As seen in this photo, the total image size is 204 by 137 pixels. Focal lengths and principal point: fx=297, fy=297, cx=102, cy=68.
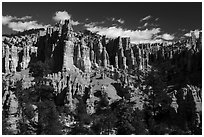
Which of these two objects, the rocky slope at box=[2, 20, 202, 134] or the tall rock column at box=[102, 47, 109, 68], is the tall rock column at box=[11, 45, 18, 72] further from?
the tall rock column at box=[102, 47, 109, 68]

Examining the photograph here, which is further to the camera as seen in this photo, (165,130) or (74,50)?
(74,50)

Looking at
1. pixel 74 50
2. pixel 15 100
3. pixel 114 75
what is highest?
pixel 74 50

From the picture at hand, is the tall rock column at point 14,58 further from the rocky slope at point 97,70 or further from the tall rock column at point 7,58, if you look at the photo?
the tall rock column at point 7,58

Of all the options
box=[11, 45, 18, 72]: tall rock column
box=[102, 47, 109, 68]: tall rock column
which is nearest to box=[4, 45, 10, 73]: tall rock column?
box=[11, 45, 18, 72]: tall rock column

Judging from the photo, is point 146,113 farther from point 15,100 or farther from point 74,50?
point 74,50

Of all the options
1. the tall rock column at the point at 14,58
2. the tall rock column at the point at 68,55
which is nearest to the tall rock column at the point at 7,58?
the tall rock column at the point at 14,58

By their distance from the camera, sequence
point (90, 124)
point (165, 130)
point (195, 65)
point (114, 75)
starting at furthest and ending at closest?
point (195, 65) < point (114, 75) < point (90, 124) < point (165, 130)

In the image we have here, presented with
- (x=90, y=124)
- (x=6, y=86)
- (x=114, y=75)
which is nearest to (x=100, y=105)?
(x=90, y=124)

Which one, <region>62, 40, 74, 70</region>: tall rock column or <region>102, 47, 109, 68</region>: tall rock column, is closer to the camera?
<region>62, 40, 74, 70</region>: tall rock column

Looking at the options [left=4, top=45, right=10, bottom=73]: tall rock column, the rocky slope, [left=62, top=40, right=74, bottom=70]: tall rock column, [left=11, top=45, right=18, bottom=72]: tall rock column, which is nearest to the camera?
the rocky slope

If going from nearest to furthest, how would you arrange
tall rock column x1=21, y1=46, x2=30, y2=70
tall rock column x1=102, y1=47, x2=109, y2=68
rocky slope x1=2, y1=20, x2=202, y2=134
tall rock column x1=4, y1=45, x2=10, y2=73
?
1. rocky slope x1=2, y1=20, x2=202, y2=134
2. tall rock column x1=4, y1=45, x2=10, y2=73
3. tall rock column x1=21, y1=46, x2=30, y2=70
4. tall rock column x1=102, y1=47, x2=109, y2=68

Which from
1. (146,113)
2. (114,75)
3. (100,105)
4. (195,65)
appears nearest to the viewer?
(146,113)
